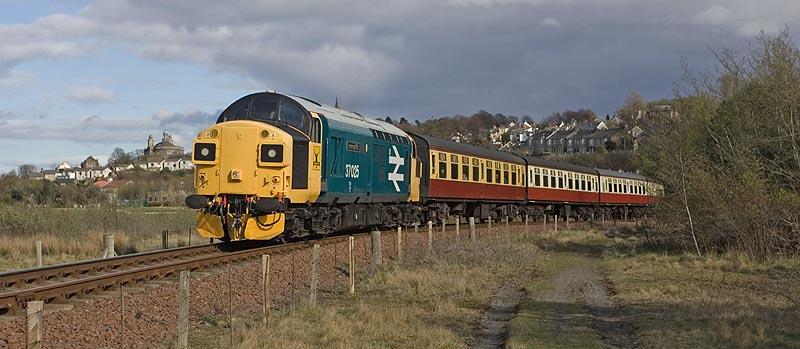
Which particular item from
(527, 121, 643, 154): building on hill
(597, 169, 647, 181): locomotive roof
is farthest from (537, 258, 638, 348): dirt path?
(527, 121, 643, 154): building on hill

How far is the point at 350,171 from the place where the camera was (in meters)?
23.0

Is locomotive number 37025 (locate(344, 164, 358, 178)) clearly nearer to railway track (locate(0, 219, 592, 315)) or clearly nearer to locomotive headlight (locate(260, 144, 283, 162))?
railway track (locate(0, 219, 592, 315))

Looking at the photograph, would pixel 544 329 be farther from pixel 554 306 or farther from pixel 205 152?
pixel 205 152

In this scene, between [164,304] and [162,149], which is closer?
[164,304]

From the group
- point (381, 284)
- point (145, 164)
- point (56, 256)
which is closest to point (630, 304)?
point (381, 284)

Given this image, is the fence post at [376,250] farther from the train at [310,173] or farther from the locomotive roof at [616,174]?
the locomotive roof at [616,174]

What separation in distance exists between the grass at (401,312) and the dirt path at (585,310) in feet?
3.71

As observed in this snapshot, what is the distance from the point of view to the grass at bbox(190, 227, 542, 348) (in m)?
10.7

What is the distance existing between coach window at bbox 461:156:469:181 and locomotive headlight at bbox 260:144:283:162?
16.3 meters

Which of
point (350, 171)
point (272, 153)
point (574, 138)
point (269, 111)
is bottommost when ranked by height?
point (350, 171)

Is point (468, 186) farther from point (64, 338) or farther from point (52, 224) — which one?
point (64, 338)

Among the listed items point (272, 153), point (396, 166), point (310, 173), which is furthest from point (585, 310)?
point (396, 166)

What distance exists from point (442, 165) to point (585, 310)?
19.2 meters

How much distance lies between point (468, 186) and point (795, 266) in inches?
685
